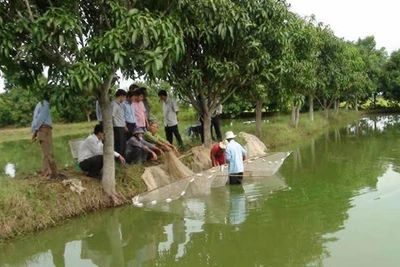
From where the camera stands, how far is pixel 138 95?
29.6 ft

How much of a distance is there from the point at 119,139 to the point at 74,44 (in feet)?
7.59

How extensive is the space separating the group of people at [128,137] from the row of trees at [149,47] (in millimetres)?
397

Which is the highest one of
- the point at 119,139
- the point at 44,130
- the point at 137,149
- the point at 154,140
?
the point at 44,130

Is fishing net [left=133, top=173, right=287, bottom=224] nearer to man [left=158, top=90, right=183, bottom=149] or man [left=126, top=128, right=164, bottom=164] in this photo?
man [left=126, top=128, right=164, bottom=164]

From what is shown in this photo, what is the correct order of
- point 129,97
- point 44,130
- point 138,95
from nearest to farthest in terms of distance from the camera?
point 44,130
point 129,97
point 138,95

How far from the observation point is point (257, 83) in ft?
37.1

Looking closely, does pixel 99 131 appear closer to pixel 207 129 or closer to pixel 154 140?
pixel 154 140

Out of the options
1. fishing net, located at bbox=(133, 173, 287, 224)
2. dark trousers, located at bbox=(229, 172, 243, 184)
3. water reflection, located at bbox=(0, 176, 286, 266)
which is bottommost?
water reflection, located at bbox=(0, 176, 286, 266)

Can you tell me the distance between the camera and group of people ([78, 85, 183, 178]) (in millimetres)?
7414

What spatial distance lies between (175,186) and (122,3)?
327cm

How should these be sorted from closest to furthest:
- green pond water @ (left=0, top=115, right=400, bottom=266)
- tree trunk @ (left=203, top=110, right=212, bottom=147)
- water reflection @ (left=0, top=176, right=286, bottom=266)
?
green pond water @ (left=0, top=115, right=400, bottom=266)
water reflection @ (left=0, top=176, right=286, bottom=266)
tree trunk @ (left=203, top=110, right=212, bottom=147)

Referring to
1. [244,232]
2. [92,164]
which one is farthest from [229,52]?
[244,232]

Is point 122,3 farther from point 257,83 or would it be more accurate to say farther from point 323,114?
point 323,114

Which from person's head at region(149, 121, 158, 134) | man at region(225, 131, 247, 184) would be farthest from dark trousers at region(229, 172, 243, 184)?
person's head at region(149, 121, 158, 134)
